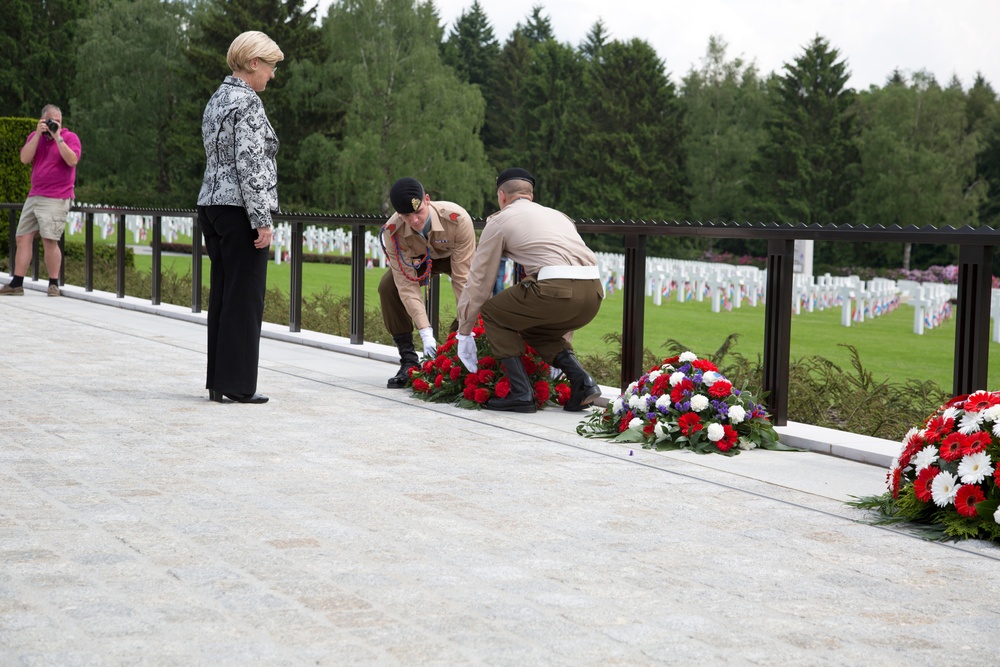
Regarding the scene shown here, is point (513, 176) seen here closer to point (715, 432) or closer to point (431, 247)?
point (431, 247)

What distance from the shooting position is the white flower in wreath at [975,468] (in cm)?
455

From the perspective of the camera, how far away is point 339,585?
3.72m

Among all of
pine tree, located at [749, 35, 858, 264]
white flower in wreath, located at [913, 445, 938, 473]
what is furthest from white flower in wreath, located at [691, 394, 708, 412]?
pine tree, located at [749, 35, 858, 264]

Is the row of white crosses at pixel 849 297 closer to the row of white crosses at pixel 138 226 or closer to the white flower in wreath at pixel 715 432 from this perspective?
the row of white crosses at pixel 138 226

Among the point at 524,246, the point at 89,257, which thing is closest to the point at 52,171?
the point at 89,257

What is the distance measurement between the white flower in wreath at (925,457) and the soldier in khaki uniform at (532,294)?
275 cm

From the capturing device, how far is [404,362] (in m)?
8.67

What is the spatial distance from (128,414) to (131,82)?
189ft

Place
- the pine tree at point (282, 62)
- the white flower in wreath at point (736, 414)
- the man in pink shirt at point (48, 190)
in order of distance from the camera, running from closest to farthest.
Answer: the white flower in wreath at point (736, 414) → the man in pink shirt at point (48, 190) → the pine tree at point (282, 62)

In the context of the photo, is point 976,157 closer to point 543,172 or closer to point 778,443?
point 543,172

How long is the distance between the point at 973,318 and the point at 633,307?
2.40 meters

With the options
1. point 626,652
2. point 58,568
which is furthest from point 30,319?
point 626,652

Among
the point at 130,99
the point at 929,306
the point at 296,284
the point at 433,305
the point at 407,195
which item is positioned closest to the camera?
the point at 407,195

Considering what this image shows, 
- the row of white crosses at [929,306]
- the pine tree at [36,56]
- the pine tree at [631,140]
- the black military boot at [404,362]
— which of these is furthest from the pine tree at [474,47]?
the black military boot at [404,362]
